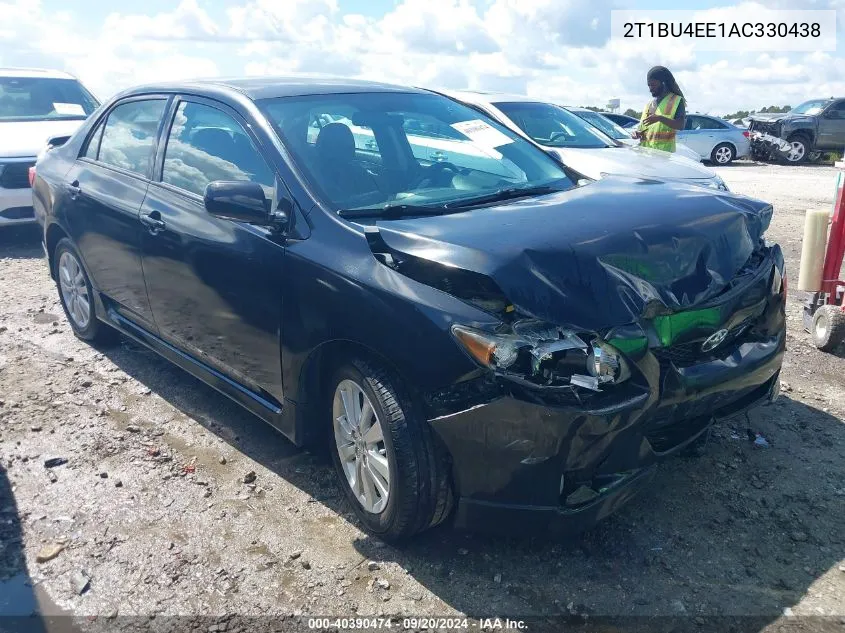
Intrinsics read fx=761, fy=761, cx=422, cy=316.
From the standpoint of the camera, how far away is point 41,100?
9.45 m

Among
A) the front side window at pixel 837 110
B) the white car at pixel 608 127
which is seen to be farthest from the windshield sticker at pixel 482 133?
the front side window at pixel 837 110

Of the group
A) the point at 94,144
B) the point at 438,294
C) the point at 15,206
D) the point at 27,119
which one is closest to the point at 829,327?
the point at 438,294

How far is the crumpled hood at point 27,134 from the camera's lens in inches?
324

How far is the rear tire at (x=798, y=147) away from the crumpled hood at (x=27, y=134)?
62.3ft

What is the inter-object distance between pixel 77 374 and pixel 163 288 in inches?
52.4

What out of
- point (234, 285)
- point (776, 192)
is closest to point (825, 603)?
point (234, 285)

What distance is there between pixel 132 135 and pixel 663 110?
5.84m

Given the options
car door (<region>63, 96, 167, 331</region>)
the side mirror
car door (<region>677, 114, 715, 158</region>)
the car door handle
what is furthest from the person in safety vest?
car door (<region>677, 114, 715, 158</region>)

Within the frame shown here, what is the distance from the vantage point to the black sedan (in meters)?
2.63

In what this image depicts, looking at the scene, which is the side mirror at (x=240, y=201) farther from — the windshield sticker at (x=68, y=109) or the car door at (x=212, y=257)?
the windshield sticker at (x=68, y=109)

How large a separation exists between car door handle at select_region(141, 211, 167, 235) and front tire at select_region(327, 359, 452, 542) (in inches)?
57.5

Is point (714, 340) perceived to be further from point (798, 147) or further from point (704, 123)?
point (798, 147)

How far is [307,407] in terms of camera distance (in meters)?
3.31

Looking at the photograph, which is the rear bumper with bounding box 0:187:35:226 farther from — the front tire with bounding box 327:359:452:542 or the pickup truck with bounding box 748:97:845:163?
the pickup truck with bounding box 748:97:845:163
